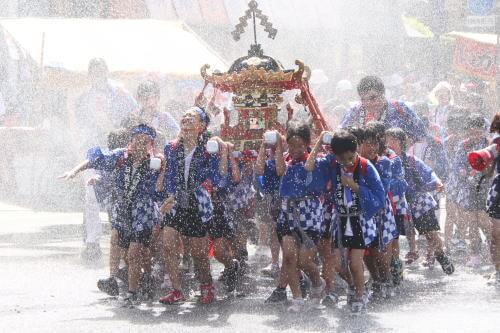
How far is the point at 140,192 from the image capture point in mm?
8711

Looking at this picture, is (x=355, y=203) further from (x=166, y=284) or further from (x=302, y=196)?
(x=166, y=284)

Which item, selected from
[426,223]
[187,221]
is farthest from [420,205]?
[187,221]

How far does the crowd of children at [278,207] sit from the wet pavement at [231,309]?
0.19 m

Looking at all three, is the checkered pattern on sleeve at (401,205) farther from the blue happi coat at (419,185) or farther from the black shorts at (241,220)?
the black shorts at (241,220)

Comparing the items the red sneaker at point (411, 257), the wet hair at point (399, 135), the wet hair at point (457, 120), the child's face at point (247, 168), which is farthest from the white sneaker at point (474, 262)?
the child's face at point (247, 168)

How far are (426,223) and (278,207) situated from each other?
1990mm

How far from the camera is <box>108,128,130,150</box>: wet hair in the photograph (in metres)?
9.62

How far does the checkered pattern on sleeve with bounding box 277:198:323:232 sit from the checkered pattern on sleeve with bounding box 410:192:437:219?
201cm

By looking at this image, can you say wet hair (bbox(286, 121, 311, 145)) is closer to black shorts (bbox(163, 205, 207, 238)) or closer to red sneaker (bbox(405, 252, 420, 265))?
black shorts (bbox(163, 205, 207, 238))

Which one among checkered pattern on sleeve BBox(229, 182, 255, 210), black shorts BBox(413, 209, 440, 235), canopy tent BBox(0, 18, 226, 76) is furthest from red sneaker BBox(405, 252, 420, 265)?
canopy tent BBox(0, 18, 226, 76)

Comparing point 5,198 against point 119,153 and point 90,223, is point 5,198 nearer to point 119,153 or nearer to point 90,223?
point 90,223

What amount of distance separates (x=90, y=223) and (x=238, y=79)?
2.62m

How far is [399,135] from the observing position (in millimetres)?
9773

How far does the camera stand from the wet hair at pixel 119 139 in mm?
9617
